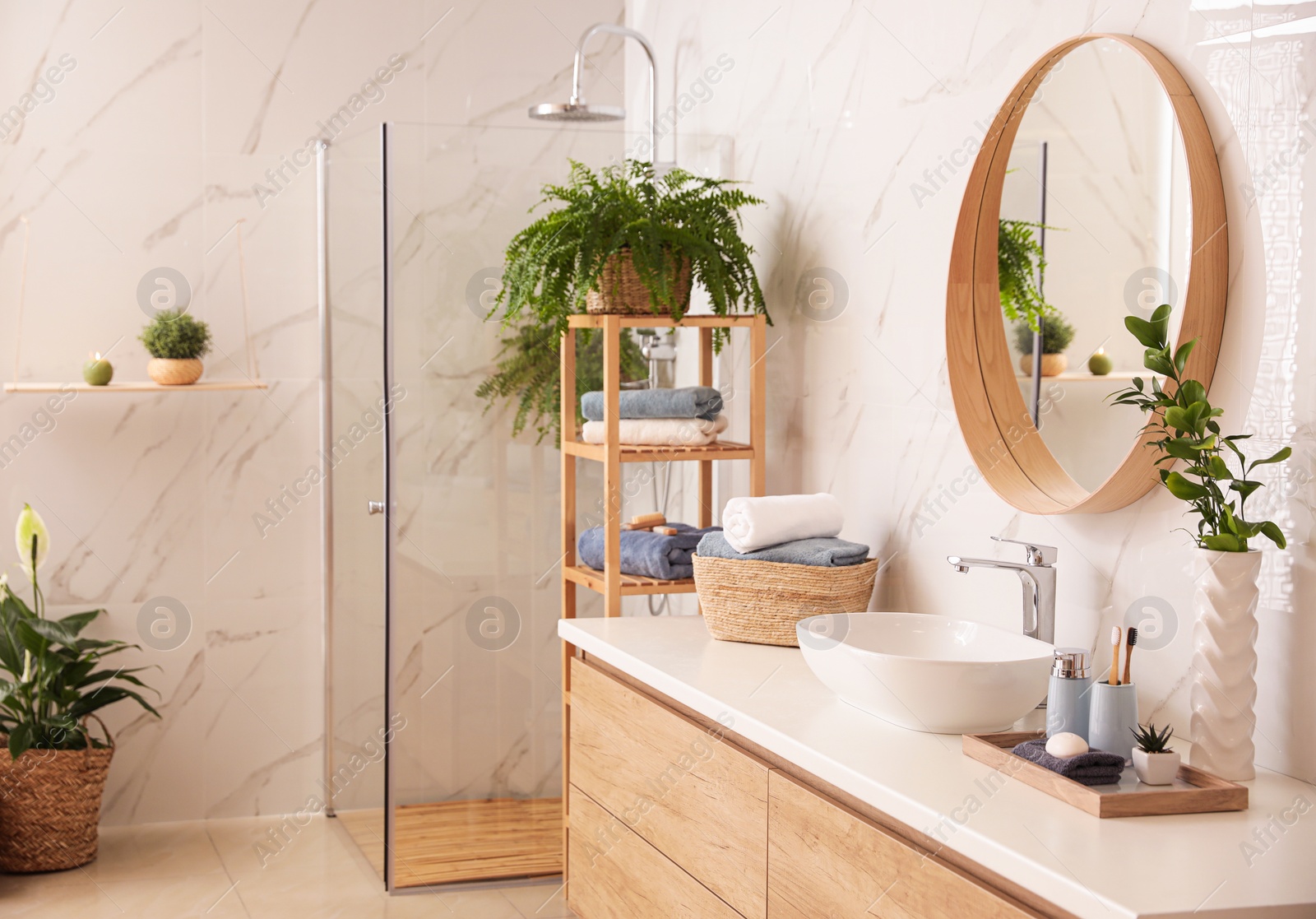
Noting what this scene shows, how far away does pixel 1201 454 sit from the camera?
1483 mm

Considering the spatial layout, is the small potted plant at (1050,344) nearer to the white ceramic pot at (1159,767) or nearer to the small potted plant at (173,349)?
the white ceramic pot at (1159,767)

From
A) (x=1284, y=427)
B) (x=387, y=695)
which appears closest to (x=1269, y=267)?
(x=1284, y=427)

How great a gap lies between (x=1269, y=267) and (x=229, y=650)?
2.92 m

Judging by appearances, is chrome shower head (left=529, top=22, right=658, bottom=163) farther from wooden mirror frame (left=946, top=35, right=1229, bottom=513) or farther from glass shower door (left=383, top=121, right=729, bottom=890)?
wooden mirror frame (left=946, top=35, right=1229, bottom=513)

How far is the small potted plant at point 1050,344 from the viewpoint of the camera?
1.84m

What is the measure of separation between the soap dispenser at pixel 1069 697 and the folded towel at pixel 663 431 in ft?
3.93

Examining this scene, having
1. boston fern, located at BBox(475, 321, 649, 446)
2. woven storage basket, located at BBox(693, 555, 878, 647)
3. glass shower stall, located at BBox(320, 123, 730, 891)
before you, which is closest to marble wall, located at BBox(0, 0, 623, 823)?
glass shower stall, located at BBox(320, 123, 730, 891)

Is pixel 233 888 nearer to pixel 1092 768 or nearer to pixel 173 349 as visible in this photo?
pixel 173 349

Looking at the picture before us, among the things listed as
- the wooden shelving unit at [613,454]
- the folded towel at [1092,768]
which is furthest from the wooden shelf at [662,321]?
the folded towel at [1092,768]

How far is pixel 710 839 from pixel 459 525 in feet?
4.23

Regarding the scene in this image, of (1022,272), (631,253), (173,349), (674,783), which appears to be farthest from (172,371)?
(1022,272)

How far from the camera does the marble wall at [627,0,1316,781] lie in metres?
1.47

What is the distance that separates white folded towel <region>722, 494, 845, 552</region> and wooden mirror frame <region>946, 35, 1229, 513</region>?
0.36 metres

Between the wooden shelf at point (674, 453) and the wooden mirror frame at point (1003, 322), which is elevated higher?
the wooden mirror frame at point (1003, 322)
